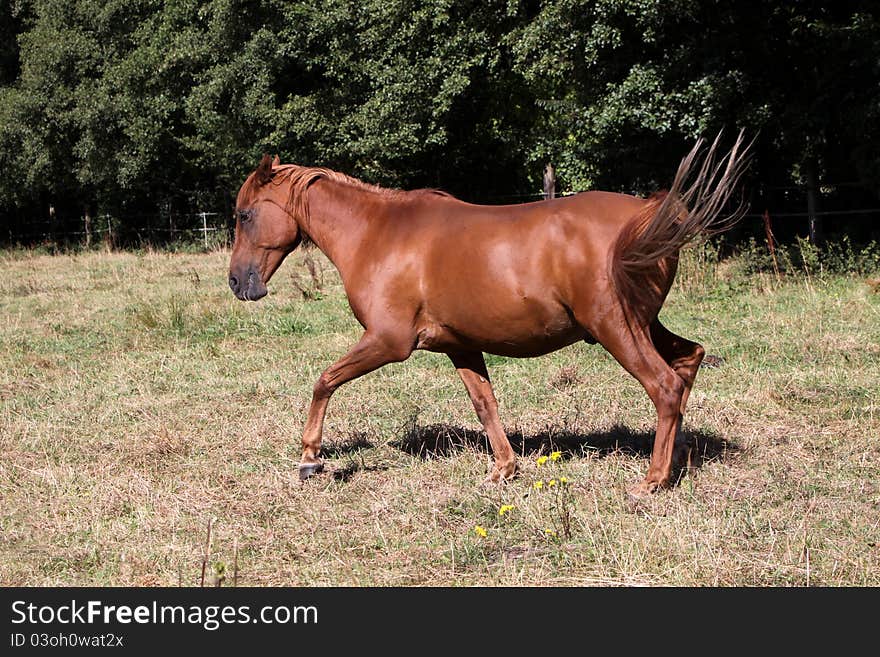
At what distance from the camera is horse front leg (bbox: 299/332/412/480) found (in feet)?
18.9

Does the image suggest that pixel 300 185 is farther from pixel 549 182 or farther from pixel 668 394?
pixel 549 182

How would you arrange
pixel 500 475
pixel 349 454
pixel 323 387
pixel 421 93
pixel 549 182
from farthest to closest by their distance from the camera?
pixel 549 182 < pixel 421 93 < pixel 349 454 < pixel 323 387 < pixel 500 475

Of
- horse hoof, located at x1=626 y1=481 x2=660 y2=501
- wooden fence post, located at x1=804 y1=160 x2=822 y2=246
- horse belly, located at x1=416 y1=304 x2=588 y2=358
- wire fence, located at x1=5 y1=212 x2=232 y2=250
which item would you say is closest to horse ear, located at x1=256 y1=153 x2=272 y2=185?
horse belly, located at x1=416 y1=304 x2=588 y2=358

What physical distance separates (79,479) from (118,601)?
8.04ft

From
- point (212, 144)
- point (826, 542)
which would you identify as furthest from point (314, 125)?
point (826, 542)

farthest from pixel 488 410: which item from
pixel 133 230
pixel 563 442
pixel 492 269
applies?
pixel 133 230

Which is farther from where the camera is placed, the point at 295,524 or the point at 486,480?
the point at 486,480

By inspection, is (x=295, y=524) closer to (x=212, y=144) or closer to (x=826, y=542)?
(x=826, y=542)

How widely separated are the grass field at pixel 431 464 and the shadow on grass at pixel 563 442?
3 cm

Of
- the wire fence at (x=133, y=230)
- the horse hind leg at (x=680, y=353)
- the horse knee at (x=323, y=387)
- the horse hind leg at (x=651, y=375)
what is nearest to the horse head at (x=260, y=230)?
the horse knee at (x=323, y=387)

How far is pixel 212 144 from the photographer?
2764cm

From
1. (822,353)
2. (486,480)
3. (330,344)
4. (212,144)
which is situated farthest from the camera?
(212,144)

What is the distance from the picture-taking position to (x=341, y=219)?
6.25 m

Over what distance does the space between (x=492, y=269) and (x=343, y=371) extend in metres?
1.18
